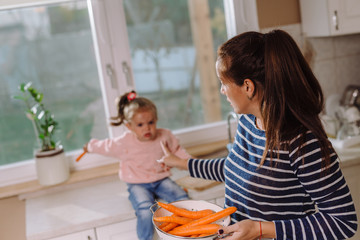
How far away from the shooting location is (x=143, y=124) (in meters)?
1.96

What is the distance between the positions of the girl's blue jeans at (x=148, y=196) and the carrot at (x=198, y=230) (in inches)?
18.7

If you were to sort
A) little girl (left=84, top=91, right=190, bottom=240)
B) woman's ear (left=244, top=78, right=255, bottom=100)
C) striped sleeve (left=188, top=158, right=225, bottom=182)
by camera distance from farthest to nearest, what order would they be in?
1. little girl (left=84, top=91, right=190, bottom=240)
2. striped sleeve (left=188, top=158, right=225, bottom=182)
3. woman's ear (left=244, top=78, right=255, bottom=100)

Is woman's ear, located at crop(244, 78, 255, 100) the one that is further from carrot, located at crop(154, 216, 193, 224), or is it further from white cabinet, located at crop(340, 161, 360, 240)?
white cabinet, located at crop(340, 161, 360, 240)

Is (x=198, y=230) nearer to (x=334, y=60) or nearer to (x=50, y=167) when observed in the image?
(x=50, y=167)

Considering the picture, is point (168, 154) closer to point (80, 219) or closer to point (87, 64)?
point (80, 219)

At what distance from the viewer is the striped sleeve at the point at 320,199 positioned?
108 cm

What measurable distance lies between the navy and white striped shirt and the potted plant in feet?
3.53

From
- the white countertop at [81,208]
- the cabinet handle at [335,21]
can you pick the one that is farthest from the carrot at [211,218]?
the cabinet handle at [335,21]

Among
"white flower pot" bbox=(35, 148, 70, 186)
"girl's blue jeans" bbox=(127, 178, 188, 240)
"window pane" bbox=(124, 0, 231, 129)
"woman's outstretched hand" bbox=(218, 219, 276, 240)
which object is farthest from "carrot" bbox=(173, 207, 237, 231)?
"window pane" bbox=(124, 0, 231, 129)

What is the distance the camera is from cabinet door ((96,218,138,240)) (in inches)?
71.5

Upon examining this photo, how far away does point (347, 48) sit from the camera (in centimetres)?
260

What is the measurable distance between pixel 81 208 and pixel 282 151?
3.65ft

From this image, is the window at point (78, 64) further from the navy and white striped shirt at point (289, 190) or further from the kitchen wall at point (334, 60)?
the navy and white striped shirt at point (289, 190)

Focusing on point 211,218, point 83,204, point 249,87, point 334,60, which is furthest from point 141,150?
point 334,60
